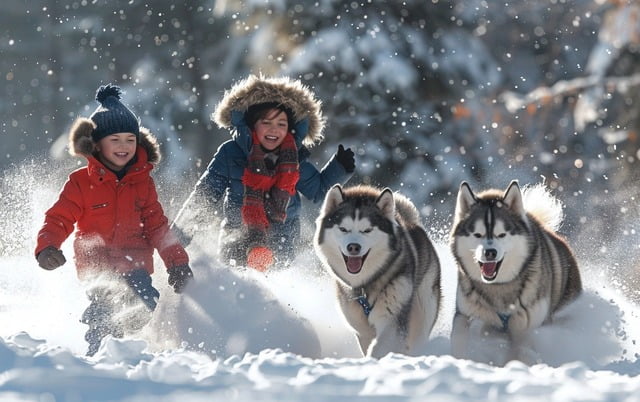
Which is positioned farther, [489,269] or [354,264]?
[354,264]

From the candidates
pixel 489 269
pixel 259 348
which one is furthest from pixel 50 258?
pixel 489 269

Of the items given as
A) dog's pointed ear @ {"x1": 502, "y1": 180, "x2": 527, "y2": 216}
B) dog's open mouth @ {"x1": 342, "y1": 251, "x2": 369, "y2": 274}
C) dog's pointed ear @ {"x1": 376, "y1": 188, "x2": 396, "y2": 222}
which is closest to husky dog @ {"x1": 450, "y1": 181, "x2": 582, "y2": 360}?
dog's pointed ear @ {"x1": 502, "y1": 180, "x2": 527, "y2": 216}

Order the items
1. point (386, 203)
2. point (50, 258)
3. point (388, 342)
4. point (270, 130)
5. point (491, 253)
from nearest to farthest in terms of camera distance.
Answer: point (491, 253)
point (388, 342)
point (386, 203)
point (50, 258)
point (270, 130)

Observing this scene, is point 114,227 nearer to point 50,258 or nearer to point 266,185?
point 50,258

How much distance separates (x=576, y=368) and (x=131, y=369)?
5.23 ft

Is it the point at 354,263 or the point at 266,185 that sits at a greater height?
the point at 266,185

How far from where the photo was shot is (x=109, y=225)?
610 cm

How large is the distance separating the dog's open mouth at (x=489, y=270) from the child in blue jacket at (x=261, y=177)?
1.99m

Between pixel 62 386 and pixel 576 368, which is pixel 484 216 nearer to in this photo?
pixel 576 368

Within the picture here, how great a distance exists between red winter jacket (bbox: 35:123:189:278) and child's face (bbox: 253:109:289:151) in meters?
1.05

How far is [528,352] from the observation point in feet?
17.1

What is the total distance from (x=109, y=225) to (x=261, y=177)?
1.16 meters

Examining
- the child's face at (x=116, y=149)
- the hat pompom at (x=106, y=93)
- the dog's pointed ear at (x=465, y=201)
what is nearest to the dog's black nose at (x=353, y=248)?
Result: the dog's pointed ear at (x=465, y=201)

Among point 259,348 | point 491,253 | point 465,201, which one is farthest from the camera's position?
point 259,348
